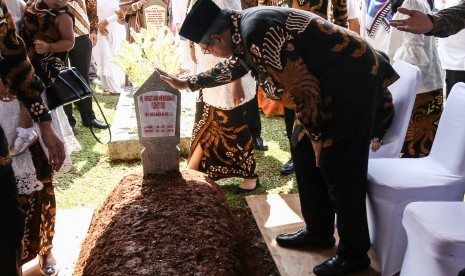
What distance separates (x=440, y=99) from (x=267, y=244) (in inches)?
66.0

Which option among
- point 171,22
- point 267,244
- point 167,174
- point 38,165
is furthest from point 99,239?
point 171,22

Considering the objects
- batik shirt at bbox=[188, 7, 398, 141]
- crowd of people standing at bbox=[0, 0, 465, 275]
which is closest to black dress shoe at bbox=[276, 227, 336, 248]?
crowd of people standing at bbox=[0, 0, 465, 275]

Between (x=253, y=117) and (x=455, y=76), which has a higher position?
(x=455, y=76)

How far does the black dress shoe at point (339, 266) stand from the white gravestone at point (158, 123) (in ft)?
3.91

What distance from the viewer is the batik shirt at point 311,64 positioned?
2133 millimetres

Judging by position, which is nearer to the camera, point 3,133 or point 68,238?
point 3,133

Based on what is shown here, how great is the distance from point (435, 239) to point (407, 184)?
658 mm

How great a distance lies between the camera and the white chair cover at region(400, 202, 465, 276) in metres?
1.80

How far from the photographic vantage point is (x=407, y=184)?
2453mm

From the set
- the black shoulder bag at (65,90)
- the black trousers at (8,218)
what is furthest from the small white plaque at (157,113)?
the black trousers at (8,218)

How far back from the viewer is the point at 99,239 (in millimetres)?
2621

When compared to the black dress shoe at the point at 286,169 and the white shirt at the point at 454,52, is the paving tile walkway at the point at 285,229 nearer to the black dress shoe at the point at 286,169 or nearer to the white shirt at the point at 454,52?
the black dress shoe at the point at 286,169

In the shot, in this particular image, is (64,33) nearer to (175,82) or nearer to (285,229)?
(175,82)

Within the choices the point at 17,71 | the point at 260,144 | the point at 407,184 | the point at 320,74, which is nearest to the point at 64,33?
the point at 17,71
